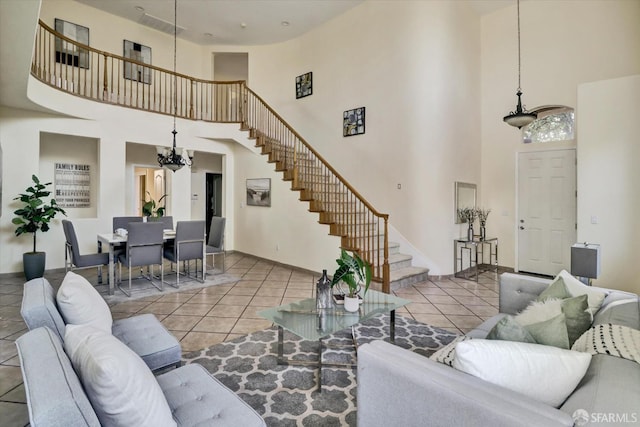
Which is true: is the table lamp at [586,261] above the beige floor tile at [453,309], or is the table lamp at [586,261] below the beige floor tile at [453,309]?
above

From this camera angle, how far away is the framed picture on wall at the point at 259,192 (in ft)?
21.8

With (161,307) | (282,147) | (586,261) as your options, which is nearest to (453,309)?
(586,261)

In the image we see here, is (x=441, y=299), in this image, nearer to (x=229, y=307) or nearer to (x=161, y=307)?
(x=229, y=307)

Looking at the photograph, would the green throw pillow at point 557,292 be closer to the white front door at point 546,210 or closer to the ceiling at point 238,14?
the white front door at point 546,210

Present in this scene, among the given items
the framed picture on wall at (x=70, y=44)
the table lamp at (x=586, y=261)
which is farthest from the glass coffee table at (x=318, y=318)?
the framed picture on wall at (x=70, y=44)

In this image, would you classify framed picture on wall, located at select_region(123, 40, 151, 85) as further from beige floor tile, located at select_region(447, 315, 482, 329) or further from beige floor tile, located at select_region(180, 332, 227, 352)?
beige floor tile, located at select_region(447, 315, 482, 329)

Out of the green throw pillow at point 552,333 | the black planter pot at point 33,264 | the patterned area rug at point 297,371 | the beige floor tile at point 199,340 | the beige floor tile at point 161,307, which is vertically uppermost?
the green throw pillow at point 552,333

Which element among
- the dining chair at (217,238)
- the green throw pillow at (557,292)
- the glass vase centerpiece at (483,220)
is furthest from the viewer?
the glass vase centerpiece at (483,220)

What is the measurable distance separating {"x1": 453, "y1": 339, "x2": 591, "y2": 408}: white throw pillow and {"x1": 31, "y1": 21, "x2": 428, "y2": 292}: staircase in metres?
3.13

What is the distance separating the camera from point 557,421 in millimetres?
926

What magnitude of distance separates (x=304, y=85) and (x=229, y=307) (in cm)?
548

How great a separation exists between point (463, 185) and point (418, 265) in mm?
1733

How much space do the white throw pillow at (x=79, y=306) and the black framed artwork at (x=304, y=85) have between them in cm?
634

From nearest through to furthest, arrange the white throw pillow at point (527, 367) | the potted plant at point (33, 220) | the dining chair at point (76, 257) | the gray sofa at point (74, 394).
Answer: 1. the gray sofa at point (74, 394)
2. the white throw pillow at point (527, 367)
3. the dining chair at point (76, 257)
4. the potted plant at point (33, 220)
